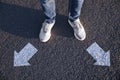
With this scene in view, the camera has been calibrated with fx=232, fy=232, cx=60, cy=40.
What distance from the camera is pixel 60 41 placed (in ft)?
9.88

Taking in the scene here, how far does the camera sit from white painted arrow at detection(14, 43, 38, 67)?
2918 millimetres

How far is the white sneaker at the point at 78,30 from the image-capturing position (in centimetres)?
295

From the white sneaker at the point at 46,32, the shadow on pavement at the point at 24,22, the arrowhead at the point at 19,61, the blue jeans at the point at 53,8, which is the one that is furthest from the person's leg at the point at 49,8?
the arrowhead at the point at 19,61

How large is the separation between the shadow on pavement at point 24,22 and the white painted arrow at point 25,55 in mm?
170

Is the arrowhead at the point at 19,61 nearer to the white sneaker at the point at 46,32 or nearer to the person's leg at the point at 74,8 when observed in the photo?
the white sneaker at the point at 46,32

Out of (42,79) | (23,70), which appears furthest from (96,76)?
(23,70)

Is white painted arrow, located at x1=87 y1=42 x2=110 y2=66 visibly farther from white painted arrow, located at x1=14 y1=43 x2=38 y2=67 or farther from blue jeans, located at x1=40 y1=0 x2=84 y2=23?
white painted arrow, located at x1=14 y1=43 x2=38 y2=67

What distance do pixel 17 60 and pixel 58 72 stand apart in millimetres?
544

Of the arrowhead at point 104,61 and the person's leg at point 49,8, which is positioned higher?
the person's leg at point 49,8

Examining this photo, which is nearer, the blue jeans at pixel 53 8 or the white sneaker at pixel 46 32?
the blue jeans at pixel 53 8

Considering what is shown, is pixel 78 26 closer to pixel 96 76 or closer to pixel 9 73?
pixel 96 76

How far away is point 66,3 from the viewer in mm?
3238

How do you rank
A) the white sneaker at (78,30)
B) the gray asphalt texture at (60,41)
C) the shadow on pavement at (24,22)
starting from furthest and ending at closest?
the shadow on pavement at (24,22) → the white sneaker at (78,30) → the gray asphalt texture at (60,41)

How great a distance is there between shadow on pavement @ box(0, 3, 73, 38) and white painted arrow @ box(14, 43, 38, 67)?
0.17 meters
